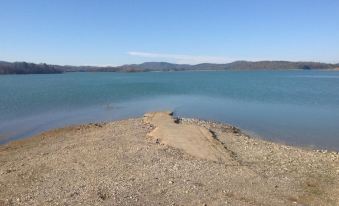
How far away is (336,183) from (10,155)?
48.0 feet

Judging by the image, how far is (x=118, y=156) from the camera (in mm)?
17969

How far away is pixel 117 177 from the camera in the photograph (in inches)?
582

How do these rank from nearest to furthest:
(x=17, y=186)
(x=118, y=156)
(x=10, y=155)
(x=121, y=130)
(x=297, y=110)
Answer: (x=17, y=186) → (x=118, y=156) → (x=10, y=155) → (x=121, y=130) → (x=297, y=110)

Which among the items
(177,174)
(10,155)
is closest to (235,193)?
(177,174)

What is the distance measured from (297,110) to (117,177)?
1253 inches

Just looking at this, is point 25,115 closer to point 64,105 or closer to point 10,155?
point 64,105

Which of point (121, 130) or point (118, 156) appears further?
point (121, 130)

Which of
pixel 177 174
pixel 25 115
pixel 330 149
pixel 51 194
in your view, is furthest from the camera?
pixel 25 115

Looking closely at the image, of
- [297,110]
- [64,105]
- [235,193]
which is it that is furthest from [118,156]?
[64,105]

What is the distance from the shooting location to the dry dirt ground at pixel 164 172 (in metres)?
12.8

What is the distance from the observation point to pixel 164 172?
15383 mm

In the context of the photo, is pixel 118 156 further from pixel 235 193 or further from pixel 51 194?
pixel 235 193

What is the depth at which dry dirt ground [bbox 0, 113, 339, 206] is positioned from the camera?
12.8 m

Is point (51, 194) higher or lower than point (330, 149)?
higher
